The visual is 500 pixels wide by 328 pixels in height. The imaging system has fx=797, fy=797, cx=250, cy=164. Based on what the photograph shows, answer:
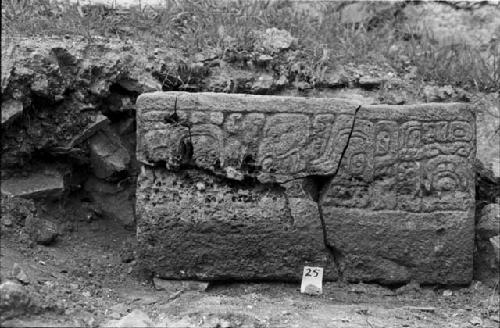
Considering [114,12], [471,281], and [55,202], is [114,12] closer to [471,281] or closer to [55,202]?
[55,202]

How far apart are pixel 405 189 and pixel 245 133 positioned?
92cm

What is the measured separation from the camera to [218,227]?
417cm

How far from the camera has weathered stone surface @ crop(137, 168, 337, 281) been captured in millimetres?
4168

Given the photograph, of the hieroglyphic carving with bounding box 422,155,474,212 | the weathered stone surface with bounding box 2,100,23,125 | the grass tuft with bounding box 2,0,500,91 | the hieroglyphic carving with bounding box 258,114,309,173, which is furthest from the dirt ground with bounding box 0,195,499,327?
the grass tuft with bounding box 2,0,500,91

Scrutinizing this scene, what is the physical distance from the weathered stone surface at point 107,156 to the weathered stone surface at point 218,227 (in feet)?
1.77

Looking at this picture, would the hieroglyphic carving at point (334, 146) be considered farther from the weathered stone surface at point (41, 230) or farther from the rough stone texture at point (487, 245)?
the weathered stone surface at point (41, 230)

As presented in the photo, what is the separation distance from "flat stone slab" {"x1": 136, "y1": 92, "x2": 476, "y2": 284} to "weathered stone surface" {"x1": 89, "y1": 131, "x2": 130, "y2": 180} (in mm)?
541

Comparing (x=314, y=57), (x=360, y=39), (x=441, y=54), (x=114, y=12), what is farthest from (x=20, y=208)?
(x=441, y=54)

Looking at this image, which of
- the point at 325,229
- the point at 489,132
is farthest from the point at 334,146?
the point at 489,132

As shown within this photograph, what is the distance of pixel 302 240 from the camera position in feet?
13.9

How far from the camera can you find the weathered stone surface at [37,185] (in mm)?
4441

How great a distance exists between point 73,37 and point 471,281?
2714 mm

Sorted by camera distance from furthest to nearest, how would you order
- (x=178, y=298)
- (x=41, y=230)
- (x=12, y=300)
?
1. (x=41, y=230)
2. (x=178, y=298)
3. (x=12, y=300)

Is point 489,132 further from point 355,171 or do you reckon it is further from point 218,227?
point 218,227
